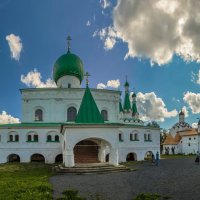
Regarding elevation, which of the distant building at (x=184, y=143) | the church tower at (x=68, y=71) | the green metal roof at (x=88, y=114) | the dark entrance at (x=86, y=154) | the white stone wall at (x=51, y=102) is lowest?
the distant building at (x=184, y=143)

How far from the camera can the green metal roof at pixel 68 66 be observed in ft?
121

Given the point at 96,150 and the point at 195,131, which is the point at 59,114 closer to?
the point at 96,150

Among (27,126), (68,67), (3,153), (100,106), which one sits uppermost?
(68,67)

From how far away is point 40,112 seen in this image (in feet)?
115

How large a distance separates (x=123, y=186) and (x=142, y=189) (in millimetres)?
1163

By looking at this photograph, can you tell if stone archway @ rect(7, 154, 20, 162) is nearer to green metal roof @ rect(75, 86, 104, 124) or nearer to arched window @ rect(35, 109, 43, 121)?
arched window @ rect(35, 109, 43, 121)

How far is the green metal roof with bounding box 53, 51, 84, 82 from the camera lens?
3688 cm

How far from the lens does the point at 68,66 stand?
36.9m

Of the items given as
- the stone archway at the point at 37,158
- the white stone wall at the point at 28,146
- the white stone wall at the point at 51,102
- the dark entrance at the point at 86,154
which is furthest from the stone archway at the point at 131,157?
the stone archway at the point at 37,158

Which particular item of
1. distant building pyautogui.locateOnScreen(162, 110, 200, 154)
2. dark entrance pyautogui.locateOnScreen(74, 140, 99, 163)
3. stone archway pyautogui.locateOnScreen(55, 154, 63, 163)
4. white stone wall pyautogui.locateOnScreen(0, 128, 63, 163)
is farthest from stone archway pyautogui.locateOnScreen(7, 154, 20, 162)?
distant building pyautogui.locateOnScreen(162, 110, 200, 154)

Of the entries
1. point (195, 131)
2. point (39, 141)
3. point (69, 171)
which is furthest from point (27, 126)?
point (195, 131)

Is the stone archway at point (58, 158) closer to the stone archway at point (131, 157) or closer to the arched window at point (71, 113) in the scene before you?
the arched window at point (71, 113)

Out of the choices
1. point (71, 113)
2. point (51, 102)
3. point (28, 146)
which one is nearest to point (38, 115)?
point (51, 102)

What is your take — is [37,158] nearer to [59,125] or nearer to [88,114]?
[59,125]
